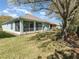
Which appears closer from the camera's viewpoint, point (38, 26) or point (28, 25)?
point (28, 25)

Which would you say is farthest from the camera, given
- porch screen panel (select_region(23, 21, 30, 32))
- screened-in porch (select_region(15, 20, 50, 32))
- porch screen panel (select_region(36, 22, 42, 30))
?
porch screen panel (select_region(36, 22, 42, 30))

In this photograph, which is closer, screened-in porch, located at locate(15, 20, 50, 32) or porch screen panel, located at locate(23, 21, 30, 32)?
screened-in porch, located at locate(15, 20, 50, 32)

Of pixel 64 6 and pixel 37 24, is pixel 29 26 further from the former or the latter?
pixel 64 6

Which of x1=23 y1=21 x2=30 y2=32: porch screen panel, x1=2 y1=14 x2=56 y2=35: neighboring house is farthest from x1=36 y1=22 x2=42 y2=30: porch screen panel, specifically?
x1=23 y1=21 x2=30 y2=32: porch screen panel

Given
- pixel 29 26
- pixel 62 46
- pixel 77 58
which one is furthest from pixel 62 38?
pixel 29 26

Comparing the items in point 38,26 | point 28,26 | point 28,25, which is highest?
point 28,25

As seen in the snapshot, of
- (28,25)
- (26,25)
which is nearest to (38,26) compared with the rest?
(28,25)

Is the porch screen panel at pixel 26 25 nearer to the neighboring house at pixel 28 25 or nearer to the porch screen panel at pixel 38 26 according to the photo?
the neighboring house at pixel 28 25

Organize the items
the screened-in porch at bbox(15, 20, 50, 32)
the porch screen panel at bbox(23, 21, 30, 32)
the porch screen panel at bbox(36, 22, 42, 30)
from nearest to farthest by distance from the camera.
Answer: the screened-in porch at bbox(15, 20, 50, 32) < the porch screen panel at bbox(23, 21, 30, 32) < the porch screen panel at bbox(36, 22, 42, 30)

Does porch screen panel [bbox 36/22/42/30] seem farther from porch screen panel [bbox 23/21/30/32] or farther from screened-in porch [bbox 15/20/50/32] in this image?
porch screen panel [bbox 23/21/30/32]

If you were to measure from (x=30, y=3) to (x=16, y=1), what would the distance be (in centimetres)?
165

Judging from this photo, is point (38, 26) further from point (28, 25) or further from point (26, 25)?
point (26, 25)

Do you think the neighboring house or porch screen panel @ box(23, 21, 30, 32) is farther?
porch screen panel @ box(23, 21, 30, 32)

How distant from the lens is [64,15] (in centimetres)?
1988
